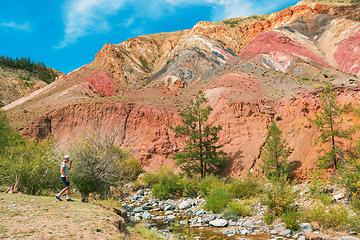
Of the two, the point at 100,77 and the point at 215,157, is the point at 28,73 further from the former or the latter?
the point at 215,157

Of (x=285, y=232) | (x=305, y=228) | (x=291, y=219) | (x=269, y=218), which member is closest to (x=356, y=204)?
→ (x=305, y=228)

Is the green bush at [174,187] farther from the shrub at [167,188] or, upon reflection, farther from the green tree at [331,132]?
the green tree at [331,132]

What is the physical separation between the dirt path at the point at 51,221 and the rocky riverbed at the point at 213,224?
3001mm

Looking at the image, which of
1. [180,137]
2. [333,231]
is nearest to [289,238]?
[333,231]

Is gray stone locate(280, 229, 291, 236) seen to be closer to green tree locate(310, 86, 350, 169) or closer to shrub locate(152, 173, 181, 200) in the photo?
green tree locate(310, 86, 350, 169)

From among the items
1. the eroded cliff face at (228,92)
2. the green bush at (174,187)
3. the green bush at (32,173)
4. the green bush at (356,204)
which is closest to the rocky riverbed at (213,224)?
the green bush at (356,204)

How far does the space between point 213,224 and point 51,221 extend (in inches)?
370

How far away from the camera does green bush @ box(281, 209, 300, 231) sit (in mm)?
12031

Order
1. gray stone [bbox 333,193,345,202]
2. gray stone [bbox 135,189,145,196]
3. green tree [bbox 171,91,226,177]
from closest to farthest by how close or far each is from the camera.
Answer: gray stone [bbox 333,193,345,202], gray stone [bbox 135,189,145,196], green tree [bbox 171,91,226,177]

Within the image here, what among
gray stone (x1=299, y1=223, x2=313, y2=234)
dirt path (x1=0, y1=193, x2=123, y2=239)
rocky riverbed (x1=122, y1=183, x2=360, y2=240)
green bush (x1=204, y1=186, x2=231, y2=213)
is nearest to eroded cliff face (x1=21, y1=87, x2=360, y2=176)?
rocky riverbed (x1=122, y1=183, x2=360, y2=240)

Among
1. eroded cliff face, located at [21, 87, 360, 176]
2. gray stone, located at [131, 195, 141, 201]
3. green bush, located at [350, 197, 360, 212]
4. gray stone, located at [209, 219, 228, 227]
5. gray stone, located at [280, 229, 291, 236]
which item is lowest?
gray stone, located at [131, 195, 141, 201]

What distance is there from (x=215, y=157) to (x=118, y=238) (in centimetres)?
1787

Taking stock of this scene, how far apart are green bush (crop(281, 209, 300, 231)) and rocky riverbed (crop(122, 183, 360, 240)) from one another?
0.76 ft

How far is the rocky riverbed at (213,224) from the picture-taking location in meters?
11.3
